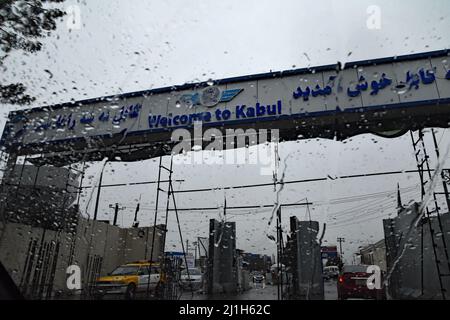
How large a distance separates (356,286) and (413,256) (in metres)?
1.94

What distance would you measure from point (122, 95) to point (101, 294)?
7.18m

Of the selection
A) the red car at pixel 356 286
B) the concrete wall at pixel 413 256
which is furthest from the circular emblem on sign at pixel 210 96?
the red car at pixel 356 286

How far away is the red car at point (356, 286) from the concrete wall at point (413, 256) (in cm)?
72

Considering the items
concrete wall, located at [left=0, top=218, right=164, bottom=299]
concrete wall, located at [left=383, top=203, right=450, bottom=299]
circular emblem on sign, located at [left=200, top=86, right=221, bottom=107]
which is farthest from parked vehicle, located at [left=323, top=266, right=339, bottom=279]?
circular emblem on sign, located at [left=200, top=86, right=221, bottom=107]

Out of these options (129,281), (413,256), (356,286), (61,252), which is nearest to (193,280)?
(129,281)

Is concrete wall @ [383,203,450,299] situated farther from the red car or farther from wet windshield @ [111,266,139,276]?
wet windshield @ [111,266,139,276]

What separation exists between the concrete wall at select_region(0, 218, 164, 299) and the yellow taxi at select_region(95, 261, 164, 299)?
69 centimetres

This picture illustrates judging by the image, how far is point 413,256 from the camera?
31.2 ft

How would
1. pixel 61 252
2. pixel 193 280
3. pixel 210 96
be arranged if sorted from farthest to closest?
pixel 193 280 → pixel 61 252 → pixel 210 96

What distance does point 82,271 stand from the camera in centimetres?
1395

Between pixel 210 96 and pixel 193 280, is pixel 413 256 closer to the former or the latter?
pixel 210 96

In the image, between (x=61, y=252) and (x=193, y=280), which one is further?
(x=193, y=280)

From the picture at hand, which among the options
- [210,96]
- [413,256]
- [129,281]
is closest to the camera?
[210,96]

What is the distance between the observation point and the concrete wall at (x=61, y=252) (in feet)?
31.3
